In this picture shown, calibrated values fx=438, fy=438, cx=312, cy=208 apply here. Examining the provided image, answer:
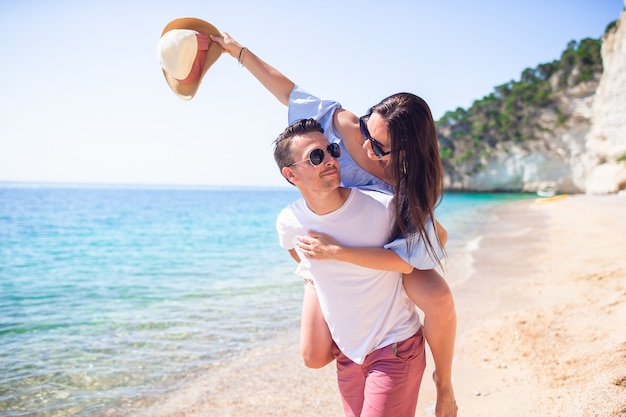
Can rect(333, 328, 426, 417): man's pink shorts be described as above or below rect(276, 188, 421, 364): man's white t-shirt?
below

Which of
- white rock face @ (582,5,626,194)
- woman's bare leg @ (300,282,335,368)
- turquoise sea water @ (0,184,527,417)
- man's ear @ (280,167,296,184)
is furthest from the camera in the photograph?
white rock face @ (582,5,626,194)

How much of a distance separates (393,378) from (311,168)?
1.09 metres

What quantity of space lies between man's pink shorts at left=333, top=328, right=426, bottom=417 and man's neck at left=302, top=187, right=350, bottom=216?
2.43 ft

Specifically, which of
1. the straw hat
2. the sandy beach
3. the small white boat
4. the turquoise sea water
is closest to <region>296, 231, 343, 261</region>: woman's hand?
the straw hat

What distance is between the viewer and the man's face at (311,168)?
2135 millimetres

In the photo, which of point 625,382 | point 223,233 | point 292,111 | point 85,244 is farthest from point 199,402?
point 223,233

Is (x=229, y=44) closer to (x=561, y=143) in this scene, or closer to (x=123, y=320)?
(x=123, y=320)

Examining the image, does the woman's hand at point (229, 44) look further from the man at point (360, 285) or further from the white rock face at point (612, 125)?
the white rock face at point (612, 125)

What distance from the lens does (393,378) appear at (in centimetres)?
211

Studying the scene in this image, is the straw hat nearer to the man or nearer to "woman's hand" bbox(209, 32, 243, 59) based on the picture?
"woman's hand" bbox(209, 32, 243, 59)

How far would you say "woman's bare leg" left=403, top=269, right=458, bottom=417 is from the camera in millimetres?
2137

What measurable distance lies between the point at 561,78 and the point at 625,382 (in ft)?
172

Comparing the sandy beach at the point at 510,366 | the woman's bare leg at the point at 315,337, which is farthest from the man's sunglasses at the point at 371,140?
the sandy beach at the point at 510,366

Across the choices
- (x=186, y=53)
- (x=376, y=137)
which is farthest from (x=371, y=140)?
(x=186, y=53)
